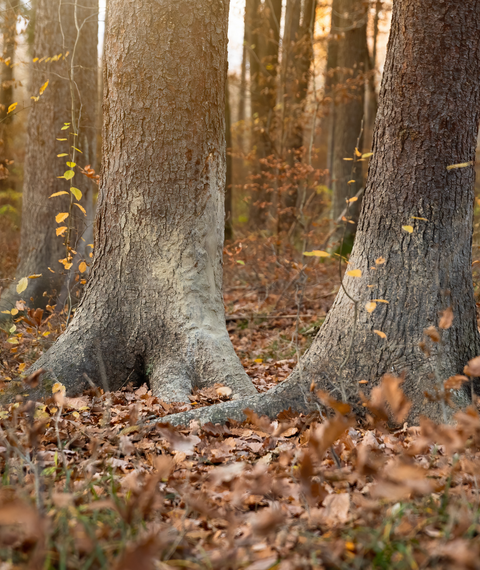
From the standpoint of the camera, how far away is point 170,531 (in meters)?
1.58

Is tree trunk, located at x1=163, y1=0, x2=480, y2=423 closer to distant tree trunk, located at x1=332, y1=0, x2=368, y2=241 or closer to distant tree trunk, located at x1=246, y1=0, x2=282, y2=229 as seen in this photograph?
distant tree trunk, located at x1=332, y1=0, x2=368, y2=241

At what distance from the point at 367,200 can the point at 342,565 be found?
220cm

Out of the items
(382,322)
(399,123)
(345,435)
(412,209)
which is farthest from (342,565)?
(399,123)

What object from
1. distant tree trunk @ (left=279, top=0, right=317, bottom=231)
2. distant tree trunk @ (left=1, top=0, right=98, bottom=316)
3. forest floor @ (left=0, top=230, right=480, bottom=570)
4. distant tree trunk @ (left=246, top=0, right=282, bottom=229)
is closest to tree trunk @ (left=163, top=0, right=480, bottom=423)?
forest floor @ (left=0, top=230, right=480, bottom=570)

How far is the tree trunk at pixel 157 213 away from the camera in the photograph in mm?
3381

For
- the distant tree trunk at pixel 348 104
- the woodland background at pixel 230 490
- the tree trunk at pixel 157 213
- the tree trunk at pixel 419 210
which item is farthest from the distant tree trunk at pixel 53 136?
the distant tree trunk at pixel 348 104

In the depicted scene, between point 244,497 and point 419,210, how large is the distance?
1.97 m

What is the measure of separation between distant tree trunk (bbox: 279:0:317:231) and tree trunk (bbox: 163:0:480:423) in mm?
5634

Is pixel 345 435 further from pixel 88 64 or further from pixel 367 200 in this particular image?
pixel 88 64

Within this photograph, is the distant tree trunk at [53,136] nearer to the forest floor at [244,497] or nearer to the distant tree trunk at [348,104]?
the forest floor at [244,497]

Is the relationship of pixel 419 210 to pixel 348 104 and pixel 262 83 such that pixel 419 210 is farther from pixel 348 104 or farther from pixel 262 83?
pixel 262 83

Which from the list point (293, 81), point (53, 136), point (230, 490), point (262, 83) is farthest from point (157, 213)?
point (262, 83)

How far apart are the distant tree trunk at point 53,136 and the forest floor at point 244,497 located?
12.5 feet

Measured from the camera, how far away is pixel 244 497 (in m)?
1.89
